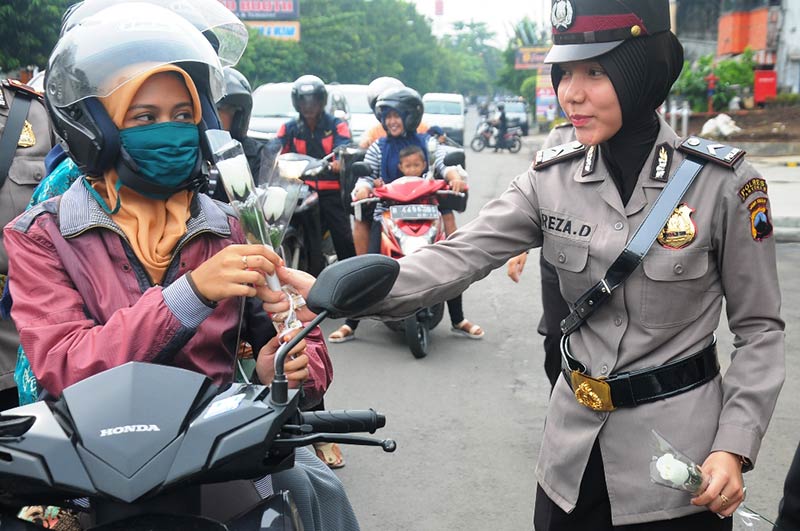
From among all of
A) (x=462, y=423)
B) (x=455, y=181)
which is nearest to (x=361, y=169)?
(x=455, y=181)

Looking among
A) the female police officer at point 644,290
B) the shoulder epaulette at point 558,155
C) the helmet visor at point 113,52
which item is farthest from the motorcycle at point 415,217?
the helmet visor at point 113,52

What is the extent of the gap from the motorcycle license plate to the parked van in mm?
19282

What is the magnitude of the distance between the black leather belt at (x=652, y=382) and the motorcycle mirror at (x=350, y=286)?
74 cm

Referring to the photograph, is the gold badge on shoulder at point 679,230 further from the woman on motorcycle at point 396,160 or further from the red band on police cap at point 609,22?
the woman on motorcycle at point 396,160

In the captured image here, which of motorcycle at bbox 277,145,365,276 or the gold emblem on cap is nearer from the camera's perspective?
the gold emblem on cap

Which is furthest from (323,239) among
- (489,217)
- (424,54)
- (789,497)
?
(424,54)

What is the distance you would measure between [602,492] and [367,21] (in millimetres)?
67125

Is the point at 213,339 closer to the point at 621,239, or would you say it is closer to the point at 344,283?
the point at 344,283

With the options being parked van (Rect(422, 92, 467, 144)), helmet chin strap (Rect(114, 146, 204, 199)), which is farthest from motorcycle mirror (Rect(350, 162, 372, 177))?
parked van (Rect(422, 92, 467, 144))

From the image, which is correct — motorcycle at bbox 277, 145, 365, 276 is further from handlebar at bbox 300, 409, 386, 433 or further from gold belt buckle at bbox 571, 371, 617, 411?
handlebar at bbox 300, 409, 386, 433

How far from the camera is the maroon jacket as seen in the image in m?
1.90

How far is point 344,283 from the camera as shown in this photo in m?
1.62

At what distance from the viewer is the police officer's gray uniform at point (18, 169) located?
3240 millimetres

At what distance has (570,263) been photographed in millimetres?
2268
